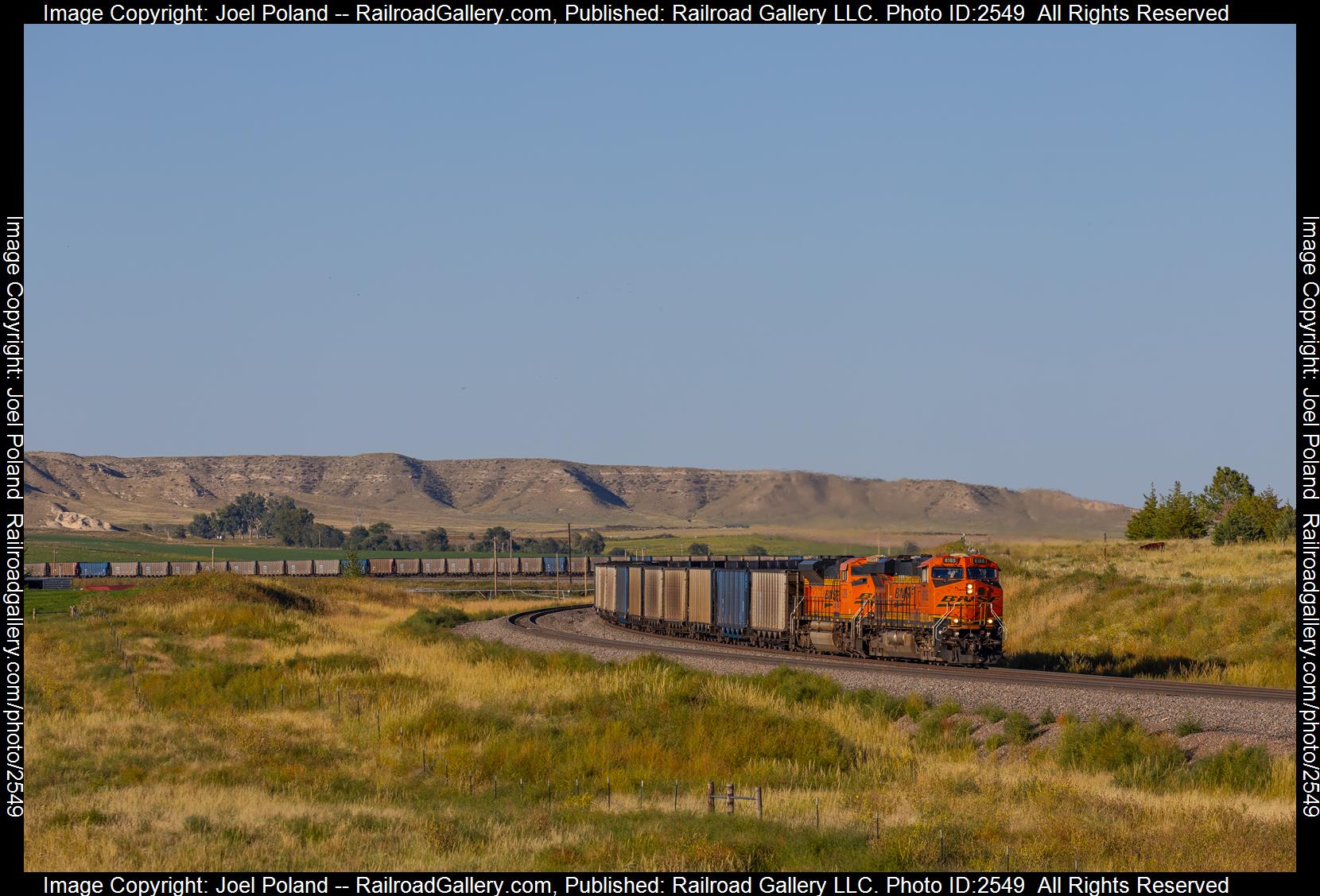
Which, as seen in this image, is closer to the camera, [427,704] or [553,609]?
[427,704]

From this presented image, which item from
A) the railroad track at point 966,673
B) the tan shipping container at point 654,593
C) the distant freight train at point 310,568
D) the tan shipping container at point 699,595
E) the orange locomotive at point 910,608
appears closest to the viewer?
the railroad track at point 966,673

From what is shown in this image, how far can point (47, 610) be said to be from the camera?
3369 inches

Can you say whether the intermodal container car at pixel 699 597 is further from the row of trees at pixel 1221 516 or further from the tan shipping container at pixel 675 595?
the row of trees at pixel 1221 516

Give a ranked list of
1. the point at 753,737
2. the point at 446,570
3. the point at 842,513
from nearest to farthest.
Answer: the point at 753,737 < the point at 842,513 < the point at 446,570

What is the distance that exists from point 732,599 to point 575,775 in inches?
1117

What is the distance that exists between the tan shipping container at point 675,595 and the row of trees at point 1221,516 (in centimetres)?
2983

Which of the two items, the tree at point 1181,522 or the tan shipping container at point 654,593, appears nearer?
the tan shipping container at point 654,593

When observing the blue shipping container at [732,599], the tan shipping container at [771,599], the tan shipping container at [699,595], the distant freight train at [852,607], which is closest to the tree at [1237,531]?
the tan shipping container at [699,595]

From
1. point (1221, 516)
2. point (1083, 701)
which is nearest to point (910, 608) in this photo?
point (1083, 701)

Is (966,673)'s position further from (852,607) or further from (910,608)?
(852,607)

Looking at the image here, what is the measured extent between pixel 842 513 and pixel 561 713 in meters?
19.5

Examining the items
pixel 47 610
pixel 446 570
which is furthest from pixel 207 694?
pixel 446 570

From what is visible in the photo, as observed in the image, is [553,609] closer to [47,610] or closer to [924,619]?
[47,610]

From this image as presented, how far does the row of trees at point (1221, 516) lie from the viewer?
303 ft
